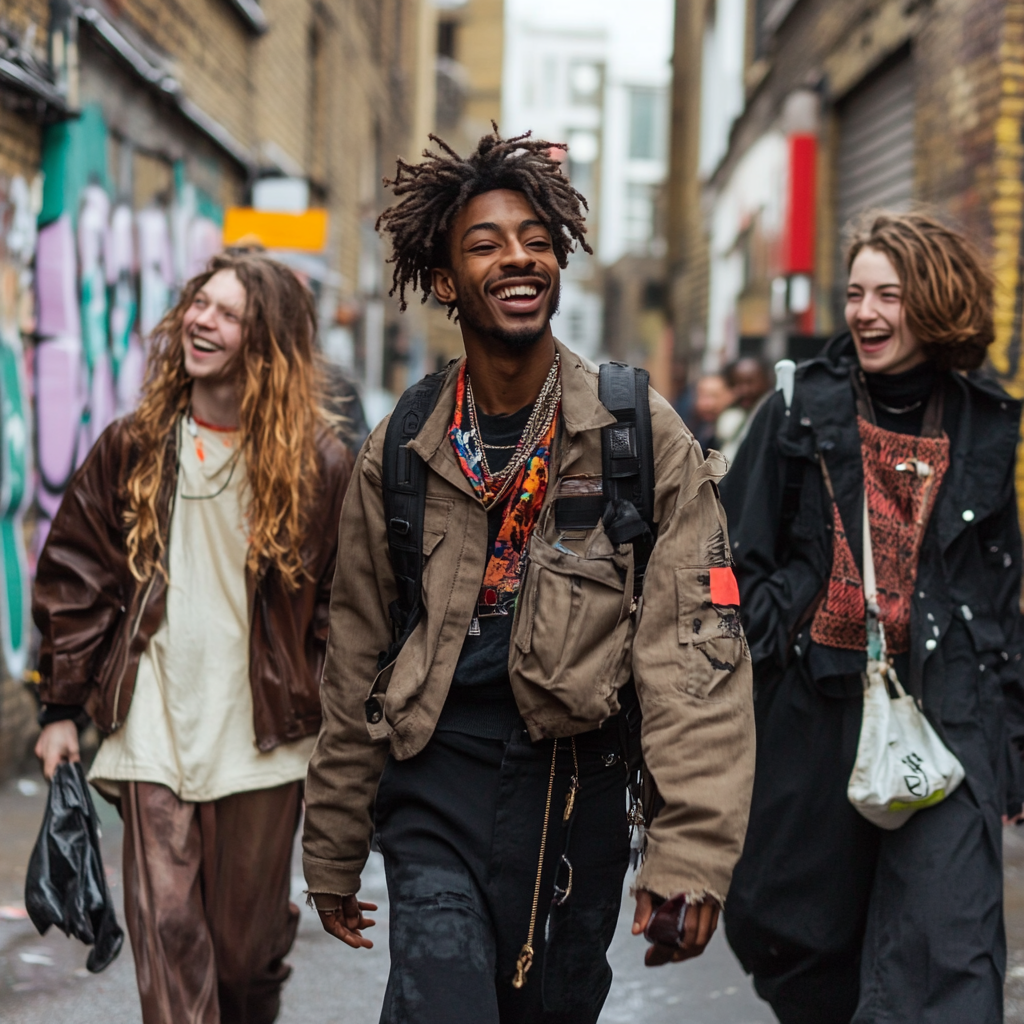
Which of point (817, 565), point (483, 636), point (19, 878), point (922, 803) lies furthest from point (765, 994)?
point (19, 878)

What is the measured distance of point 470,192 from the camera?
9.12 ft

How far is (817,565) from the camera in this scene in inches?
141

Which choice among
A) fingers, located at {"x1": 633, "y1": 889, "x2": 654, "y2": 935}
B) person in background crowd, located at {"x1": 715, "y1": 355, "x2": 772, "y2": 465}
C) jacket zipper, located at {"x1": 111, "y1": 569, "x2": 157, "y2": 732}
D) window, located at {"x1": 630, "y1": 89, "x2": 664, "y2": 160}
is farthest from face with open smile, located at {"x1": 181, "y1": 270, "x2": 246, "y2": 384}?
window, located at {"x1": 630, "y1": 89, "x2": 664, "y2": 160}

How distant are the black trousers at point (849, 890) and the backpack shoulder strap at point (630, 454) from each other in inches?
43.9

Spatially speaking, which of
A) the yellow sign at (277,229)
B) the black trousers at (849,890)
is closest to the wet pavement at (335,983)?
the black trousers at (849,890)

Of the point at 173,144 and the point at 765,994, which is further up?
the point at 173,144

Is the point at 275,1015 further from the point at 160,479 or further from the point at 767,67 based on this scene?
the point at 767,67

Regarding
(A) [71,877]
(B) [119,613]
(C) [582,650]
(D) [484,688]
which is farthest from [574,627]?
(A) [71,877]

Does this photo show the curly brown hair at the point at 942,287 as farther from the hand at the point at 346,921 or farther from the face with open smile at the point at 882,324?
the hand at the point at 346,921

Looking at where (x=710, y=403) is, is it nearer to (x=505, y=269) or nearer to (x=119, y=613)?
(x=119, y=613)

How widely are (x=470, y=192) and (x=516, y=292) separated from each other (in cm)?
23

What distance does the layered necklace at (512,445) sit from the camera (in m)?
2.72

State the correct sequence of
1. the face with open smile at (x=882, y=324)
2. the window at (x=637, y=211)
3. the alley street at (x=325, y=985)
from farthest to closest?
the window at (x=637, y=211) < the alley street at (x=325, y=985) < the face with open smile at (x=882, y=324)

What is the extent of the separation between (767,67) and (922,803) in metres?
12.3
